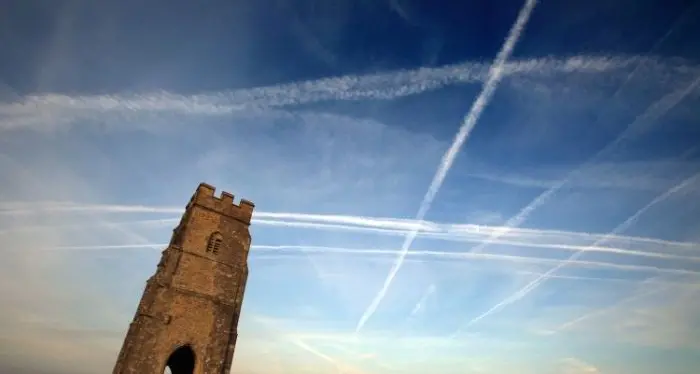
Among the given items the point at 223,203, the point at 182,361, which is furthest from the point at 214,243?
the point at 182,361

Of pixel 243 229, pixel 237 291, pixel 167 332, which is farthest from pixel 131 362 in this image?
pixel 243 229

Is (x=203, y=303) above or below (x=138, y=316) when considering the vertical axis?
above

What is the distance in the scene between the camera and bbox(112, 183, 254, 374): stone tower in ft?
58.8

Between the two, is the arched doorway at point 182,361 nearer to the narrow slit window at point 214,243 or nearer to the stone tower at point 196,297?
the stone tower at point 196,297

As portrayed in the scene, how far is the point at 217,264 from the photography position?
70.3 ft

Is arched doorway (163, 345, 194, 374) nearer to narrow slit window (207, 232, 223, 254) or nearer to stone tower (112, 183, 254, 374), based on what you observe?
stone tower (112, 183, 254, 374)

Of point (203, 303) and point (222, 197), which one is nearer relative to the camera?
point (203, 303)

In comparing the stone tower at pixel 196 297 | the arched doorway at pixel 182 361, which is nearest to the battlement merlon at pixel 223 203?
the stone tower at pixel 196 297

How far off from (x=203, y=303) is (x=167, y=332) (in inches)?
86.7

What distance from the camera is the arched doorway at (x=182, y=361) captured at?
63.0 ft

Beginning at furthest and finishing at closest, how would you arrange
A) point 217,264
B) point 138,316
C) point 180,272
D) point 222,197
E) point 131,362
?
point 222,197
point 217,264
point 180,272
point 138,316
point 131,362

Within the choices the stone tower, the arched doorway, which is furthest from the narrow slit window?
the arched doorway

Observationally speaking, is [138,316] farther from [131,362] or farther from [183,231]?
[183,231]

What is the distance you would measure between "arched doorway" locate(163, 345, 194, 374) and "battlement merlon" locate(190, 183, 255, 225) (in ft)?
25.4
